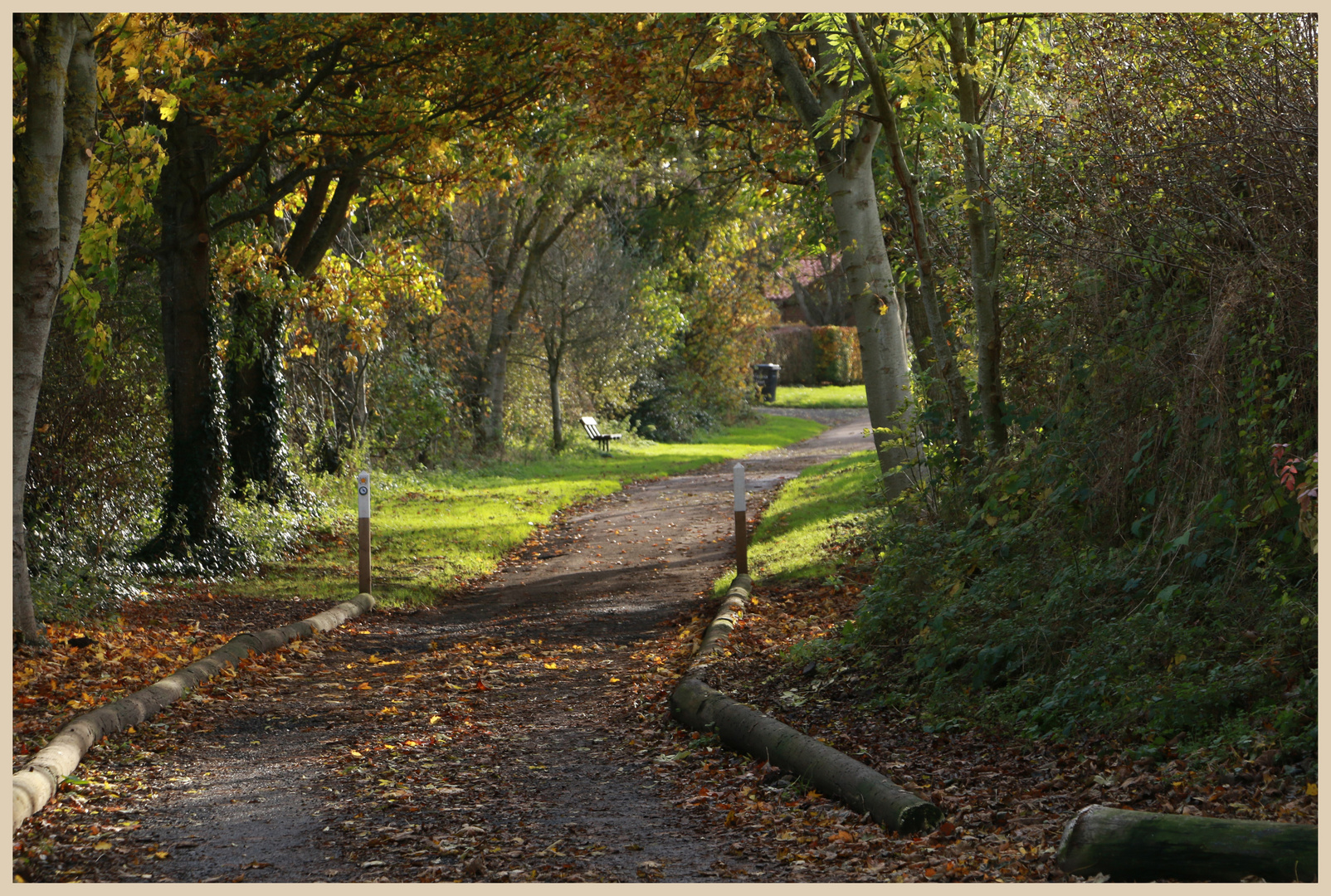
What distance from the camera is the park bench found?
28.2 m

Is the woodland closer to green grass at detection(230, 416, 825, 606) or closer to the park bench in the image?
green grass at detection(230, 416, 825, 606)

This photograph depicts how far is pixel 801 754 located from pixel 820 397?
4200cm

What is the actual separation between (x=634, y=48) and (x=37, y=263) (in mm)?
→ 6425

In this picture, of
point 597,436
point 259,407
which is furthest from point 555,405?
point 259,407

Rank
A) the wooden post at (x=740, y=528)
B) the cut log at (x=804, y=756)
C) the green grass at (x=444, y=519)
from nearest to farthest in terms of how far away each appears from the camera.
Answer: the cut log at (x=804, y=756)
the wooden post at (x=740, y=528)
the green grass at (x=444, y=519)

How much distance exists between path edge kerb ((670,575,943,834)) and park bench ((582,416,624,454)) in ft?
65.6

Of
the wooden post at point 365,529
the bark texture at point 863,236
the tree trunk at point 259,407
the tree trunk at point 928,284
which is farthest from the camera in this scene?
the tree trunk at point 259,407

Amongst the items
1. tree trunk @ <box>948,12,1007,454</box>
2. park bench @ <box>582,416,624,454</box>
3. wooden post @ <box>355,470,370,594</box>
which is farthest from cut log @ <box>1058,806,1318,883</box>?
park bench @ <box>582,416,624,454</box>

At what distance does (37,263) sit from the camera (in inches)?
334

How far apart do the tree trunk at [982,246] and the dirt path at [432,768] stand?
10.6ft

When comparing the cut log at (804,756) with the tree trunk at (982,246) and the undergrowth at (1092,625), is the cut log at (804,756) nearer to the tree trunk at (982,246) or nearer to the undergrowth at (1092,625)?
the undergrowth at (1092,625)

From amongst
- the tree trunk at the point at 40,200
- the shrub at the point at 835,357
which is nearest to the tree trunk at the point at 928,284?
the tree trunk at the point at 40,200

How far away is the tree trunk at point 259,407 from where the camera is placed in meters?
15.4

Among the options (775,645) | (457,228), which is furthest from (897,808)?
(457,228)
